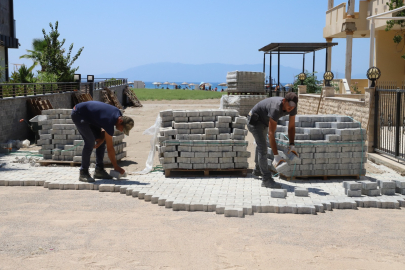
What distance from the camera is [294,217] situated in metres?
7.16

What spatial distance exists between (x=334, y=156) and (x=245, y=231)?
376 cm

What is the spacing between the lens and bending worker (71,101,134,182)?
28.0 ft

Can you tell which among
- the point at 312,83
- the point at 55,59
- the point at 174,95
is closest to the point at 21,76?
the point at 55,59

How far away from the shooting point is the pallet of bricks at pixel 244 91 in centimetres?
2445

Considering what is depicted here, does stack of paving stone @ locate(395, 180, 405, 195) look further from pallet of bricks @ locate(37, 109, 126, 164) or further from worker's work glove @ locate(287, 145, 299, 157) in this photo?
pallet of bricks @ locate(37, 109, 126, 164)

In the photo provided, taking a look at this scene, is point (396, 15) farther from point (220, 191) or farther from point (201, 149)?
point (220, 191)

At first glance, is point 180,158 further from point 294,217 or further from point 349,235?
point 349,235

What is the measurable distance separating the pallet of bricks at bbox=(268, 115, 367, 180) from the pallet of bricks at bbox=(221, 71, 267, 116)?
48.6ft

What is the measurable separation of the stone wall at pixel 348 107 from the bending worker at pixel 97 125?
721 centimetres

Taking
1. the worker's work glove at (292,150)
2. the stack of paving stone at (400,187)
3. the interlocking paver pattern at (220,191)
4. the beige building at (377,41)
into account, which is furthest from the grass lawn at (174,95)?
the stack of paving stone at (400,187)

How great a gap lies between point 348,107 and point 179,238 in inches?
440

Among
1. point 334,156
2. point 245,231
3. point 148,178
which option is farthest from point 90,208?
point 334,156

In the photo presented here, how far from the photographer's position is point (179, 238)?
610 cm

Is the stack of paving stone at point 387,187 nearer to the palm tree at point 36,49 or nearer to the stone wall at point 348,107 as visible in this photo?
the stone wall at point 348,107
